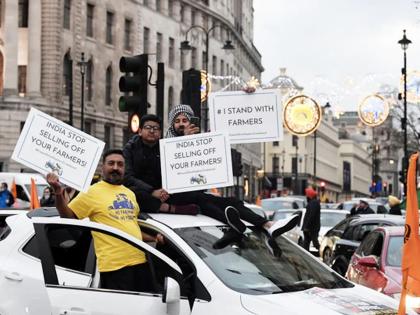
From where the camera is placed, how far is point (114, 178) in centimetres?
746

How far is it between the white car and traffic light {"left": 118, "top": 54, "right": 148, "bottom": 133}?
587cm

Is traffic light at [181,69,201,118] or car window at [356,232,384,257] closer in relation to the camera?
car window at [356,232,384,257]

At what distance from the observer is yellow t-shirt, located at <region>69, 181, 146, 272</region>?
692 centimetres

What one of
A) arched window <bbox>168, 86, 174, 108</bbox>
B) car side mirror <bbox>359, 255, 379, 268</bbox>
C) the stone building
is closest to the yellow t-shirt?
car side mirror <bbox>359, 255, 379, 268</bbox>

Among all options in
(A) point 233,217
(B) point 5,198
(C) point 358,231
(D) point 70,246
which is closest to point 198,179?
(A) point 233,217

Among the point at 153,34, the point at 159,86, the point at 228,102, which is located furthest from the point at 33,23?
the point at 228,102

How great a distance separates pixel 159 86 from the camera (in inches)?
568

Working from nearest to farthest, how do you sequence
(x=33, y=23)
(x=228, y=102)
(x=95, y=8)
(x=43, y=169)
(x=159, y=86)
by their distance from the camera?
(x=43, y=169), (x=228, y=102), (x=159, y=86), (x=33, y=23), (x=95, y=8)

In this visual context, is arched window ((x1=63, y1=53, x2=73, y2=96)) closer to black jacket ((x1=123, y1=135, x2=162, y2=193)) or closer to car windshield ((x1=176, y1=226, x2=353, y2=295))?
black jacket ((x1=123, y1=135, x2=162, y2=193))

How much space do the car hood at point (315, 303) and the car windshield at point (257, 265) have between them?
13cm

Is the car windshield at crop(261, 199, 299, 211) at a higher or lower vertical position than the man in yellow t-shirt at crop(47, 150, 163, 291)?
lower

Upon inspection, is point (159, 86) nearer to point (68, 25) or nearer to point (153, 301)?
point (153, 301)

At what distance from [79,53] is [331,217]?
38987 mm

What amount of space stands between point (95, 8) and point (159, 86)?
175ft
